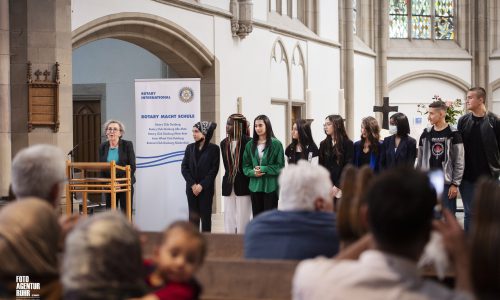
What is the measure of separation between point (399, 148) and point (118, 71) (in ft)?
27.7

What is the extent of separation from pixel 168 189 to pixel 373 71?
51.1 ft

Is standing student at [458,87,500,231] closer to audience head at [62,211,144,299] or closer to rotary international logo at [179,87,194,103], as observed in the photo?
rotary international logo at [179,87,194,103]

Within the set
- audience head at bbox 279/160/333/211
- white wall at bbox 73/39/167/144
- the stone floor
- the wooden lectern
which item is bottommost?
the stone floor

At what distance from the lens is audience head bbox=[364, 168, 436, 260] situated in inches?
105

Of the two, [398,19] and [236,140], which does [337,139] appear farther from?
[398,19]

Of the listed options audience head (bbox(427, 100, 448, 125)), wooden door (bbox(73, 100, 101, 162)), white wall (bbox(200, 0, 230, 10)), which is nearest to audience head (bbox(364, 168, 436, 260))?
audience head (bbox(427, 100, 448, 125))

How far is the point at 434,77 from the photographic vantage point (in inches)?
1113

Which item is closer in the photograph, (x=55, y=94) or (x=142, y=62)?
(x=55, y=94)

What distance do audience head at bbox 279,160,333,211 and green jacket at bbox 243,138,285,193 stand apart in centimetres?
616

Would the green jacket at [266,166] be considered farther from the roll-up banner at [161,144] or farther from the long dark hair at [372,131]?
the roll-up banner at [161,144]

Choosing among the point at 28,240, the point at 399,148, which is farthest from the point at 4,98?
the point at 28,240

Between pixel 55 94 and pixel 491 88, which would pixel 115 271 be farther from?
pixel 491 88

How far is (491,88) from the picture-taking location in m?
28.6

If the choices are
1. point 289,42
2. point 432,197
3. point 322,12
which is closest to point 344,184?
point 432,197
